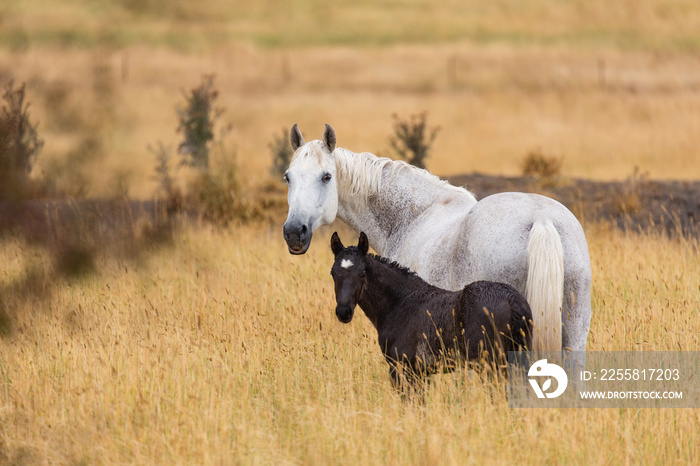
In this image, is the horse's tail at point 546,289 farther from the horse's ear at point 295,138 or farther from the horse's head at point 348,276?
the horse's ear at point 295,138

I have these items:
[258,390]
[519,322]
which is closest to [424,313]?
[519,322]

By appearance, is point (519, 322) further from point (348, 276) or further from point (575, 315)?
point (348, 276)

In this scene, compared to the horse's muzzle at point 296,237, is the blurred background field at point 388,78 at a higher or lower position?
higher

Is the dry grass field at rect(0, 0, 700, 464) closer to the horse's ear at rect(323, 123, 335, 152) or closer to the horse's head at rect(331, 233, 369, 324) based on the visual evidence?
the horse's head at rect(331, 233, 369, 324)

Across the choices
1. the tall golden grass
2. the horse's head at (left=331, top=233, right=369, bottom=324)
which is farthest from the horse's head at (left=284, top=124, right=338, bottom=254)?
the tall golden grass

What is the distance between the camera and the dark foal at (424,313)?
169 inches

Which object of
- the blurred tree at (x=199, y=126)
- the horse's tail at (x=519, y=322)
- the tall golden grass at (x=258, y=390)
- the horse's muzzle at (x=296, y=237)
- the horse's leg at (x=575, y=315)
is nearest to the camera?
the tall golden grass at (x=258, y=390)

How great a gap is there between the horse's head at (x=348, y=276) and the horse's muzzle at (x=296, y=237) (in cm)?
58

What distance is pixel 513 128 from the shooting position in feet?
88.4

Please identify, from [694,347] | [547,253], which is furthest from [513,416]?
[694,347]

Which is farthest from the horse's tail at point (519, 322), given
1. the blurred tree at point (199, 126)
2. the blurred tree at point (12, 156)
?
the blurred tree at point (199, 126)

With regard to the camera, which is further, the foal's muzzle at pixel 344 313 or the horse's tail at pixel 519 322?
the foal's muzzle at pixel 344 313

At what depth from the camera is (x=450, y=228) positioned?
5.59 metres

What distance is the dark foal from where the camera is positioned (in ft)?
14.1
